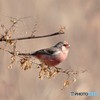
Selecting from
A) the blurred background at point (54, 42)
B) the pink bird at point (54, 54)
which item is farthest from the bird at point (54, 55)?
the blurred background at point (54, 42)

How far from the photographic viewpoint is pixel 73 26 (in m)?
7.02

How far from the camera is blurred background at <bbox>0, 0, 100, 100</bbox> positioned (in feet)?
20.2

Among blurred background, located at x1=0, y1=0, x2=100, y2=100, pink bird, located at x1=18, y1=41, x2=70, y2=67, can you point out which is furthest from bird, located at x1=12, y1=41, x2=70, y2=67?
blurred background, located at x1=0, y1=0, x2=100, y2=100

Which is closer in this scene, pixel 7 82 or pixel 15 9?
pixel 7 82

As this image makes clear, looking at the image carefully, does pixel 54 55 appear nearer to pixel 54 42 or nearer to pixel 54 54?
pixel 54 54

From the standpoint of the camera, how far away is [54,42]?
22.0ft

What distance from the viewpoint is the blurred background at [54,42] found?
6160 mm

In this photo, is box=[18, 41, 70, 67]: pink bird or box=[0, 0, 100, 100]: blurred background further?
box=[0, 0, 100, 100]: blurred background

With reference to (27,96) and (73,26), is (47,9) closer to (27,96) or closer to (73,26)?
(73,26)

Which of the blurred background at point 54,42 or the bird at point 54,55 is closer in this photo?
the bird at point 54,55

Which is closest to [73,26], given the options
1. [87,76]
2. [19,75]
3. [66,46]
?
[87,76]

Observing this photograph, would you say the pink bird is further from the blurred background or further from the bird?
the blurred background

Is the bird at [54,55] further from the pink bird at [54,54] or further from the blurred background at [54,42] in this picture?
the blurred background at [54,42]

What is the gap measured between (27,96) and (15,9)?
108 cm
